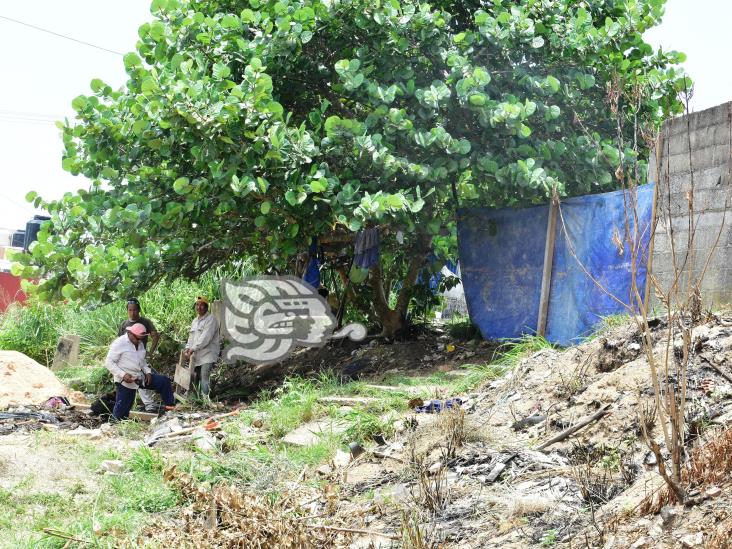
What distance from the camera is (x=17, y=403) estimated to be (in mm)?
10812

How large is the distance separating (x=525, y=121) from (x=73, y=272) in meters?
5.61

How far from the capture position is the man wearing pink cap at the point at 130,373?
9.62 m

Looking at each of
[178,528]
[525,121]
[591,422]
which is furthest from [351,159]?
[178,528]

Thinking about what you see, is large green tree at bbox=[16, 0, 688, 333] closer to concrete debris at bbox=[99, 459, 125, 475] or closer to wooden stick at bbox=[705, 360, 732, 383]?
concrete debris at bbox=[99, 459, 125, 475]

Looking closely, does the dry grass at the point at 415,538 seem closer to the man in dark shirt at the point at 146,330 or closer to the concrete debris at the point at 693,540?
the concrete debris at the point at 693,540

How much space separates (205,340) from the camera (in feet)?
35.4

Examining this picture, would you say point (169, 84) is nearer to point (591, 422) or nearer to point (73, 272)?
point (73, 272)

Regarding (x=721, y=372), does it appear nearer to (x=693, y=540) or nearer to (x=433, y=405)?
(x=693, y=540)

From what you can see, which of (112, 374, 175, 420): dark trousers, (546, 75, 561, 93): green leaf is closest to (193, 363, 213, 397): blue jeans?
(112, 374, 175, 420): dark trousers

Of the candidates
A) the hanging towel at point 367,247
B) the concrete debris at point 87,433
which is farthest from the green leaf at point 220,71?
the concrete debris at point 87,433

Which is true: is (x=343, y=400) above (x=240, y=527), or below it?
above

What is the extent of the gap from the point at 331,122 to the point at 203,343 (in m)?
3.57

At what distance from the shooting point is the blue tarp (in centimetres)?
859

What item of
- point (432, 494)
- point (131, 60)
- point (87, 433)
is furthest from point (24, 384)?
point (432, 494)
